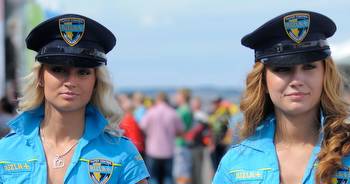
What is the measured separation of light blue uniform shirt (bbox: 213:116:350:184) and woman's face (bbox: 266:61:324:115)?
0.83 ft

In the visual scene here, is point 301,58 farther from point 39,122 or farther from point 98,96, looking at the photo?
point 39,122

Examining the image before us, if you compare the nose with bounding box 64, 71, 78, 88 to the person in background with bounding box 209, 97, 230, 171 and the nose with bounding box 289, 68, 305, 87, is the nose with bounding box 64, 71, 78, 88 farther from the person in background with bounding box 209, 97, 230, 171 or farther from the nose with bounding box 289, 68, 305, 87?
the person in background with bounding box 209, 97, 230, 171

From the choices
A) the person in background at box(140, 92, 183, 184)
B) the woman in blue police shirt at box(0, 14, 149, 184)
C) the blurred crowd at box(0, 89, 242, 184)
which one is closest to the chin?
the woman in blue police shirt at box(0, 14, 149, 184)

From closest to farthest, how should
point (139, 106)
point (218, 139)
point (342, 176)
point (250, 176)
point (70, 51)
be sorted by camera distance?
point (342, 176) → point (250, 176) → point (70, 51) → point (218, 139) → point (139, 106)

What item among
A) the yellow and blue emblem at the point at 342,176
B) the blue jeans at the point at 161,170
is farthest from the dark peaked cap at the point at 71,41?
the blue jeans at the point at 161,170

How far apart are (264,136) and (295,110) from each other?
1.20ft

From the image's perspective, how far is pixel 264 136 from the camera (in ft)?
14.9

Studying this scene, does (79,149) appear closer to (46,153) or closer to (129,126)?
(46,153)

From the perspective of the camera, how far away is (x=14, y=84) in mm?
13352

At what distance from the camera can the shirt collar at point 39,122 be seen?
4.81 metres

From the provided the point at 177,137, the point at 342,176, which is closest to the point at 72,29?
the point at 342,176

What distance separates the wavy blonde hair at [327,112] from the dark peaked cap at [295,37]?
100 mm

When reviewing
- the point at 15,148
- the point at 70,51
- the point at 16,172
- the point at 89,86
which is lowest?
the point at 16,172

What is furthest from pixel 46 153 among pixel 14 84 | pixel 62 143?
pixel 14 84
